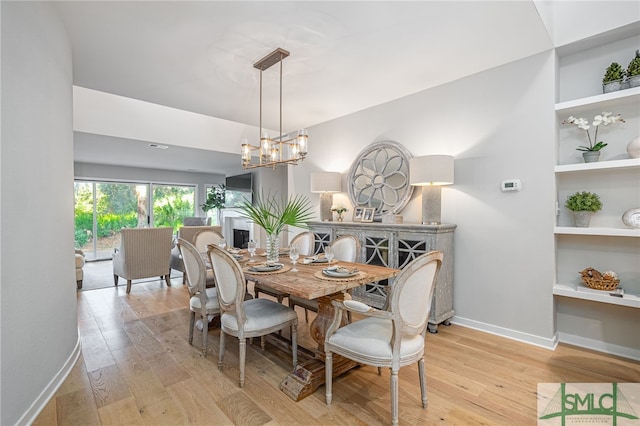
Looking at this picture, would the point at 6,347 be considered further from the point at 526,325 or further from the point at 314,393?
the point at 526,325

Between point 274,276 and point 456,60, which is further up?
point 456,60

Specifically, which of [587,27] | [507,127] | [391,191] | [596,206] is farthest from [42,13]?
[596,206]

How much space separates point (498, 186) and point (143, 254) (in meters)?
4.85

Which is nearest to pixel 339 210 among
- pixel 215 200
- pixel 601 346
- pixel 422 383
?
pixel 422 383

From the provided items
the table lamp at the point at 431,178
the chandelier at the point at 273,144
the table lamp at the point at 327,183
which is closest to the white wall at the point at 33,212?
the chandelier at the point at 273,144

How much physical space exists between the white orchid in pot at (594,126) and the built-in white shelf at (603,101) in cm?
8

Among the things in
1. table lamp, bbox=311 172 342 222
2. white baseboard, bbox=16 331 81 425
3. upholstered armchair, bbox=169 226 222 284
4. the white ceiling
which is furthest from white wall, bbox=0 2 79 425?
table lamp, bbox=311 172 342 222

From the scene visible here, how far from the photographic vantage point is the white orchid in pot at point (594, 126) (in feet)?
8.05

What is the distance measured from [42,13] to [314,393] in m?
3.03

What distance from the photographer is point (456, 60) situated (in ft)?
9.26

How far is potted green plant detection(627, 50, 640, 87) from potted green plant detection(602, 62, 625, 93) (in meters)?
0.05

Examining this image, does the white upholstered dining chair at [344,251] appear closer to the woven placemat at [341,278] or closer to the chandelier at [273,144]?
the woven placemat at [341,278]

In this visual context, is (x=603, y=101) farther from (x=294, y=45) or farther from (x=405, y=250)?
(x=294, y=45)

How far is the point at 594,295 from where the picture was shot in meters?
2.41
